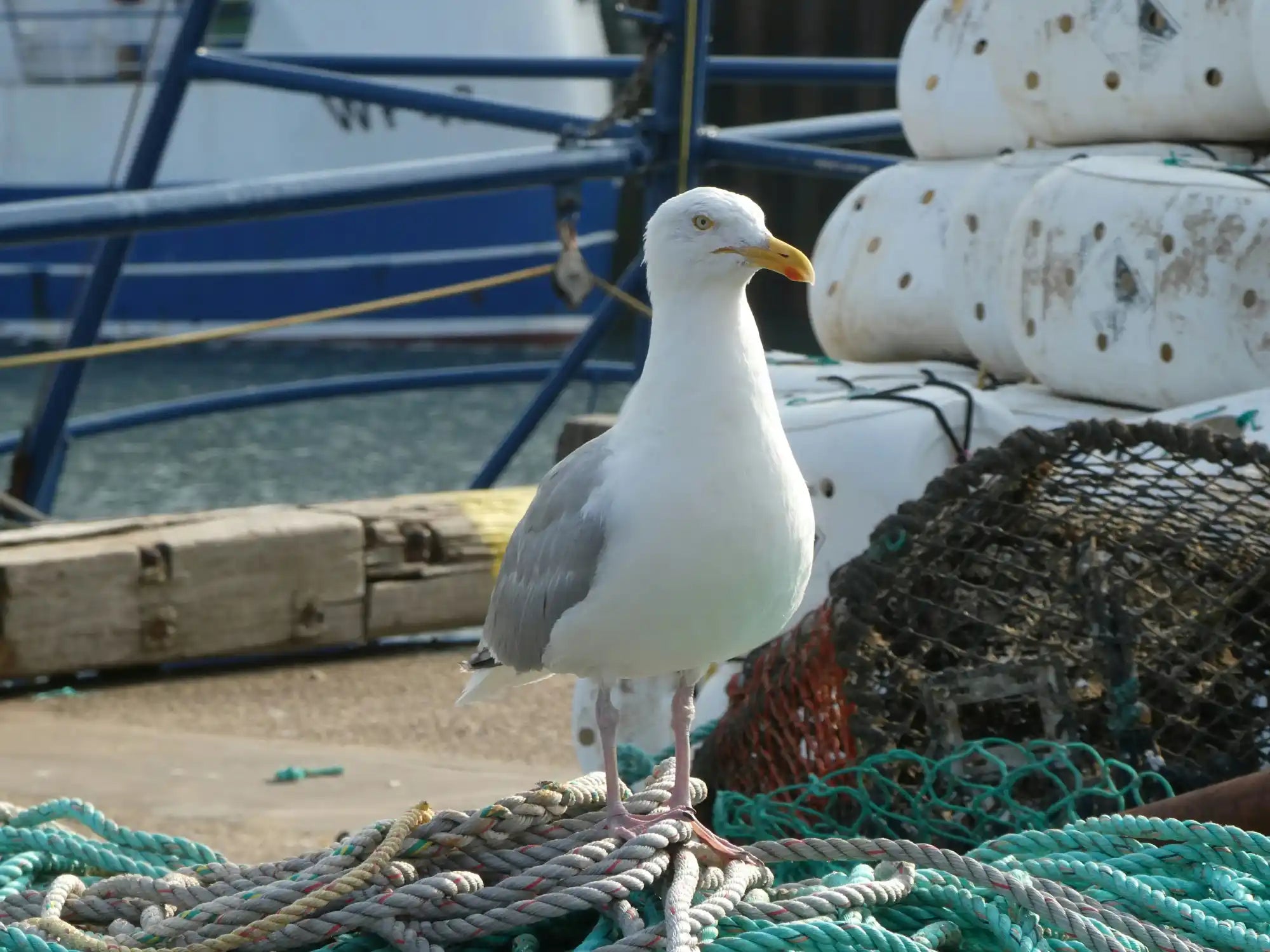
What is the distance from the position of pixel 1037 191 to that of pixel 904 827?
6.02 ft

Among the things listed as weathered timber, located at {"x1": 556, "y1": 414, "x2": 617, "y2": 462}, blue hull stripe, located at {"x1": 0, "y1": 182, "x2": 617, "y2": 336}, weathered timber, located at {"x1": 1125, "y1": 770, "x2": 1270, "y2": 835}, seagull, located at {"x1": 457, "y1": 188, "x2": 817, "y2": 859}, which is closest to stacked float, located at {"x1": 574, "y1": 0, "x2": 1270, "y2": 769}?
weathered timber, located at {"x1": 1125, "y1": 770, "x2": 1270, "y2": 835}

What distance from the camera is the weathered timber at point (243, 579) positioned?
20.7ft

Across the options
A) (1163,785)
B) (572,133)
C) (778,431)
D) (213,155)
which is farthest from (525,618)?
(213,155)

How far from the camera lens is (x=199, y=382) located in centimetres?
2284

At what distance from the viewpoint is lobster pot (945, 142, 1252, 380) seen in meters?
5.07

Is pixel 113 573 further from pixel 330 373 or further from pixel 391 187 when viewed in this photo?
pixel 330 373

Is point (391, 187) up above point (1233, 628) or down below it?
above

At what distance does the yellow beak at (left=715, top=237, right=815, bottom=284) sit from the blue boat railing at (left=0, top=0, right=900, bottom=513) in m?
3.33

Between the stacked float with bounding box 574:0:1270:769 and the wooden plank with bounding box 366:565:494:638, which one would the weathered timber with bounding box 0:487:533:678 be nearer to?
the wooden plank with bounding box 366:565:494:638

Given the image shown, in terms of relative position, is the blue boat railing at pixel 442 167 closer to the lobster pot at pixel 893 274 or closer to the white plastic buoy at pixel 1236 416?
the lobster pot at pixel 893 274

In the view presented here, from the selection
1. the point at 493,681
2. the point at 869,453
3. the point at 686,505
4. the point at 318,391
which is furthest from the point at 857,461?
the point at 318,391

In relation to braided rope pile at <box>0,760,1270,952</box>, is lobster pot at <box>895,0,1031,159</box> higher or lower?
higher

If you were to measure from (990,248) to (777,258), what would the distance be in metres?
2.42

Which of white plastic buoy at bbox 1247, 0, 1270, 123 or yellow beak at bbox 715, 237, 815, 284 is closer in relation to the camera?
yellow beak at bbox 715, 237, 815, 284
